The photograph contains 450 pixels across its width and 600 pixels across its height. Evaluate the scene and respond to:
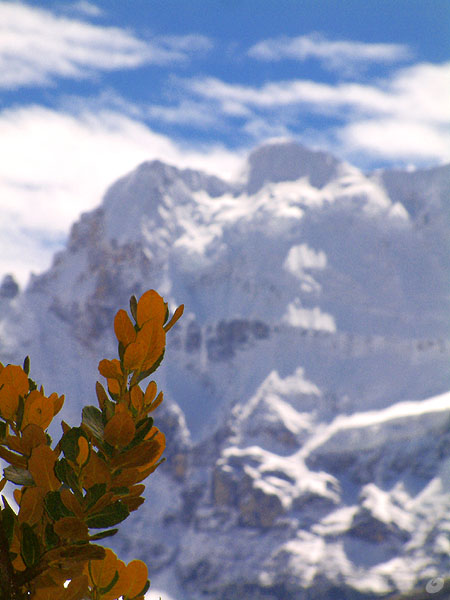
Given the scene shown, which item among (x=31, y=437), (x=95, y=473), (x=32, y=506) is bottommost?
(x=32, y=506)

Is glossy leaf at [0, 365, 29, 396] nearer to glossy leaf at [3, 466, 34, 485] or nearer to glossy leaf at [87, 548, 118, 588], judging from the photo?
glossy leaf at [3, 466, 34, 485]

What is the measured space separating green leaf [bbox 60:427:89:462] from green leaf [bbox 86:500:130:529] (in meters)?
0.21

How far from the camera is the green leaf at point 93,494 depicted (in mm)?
2736

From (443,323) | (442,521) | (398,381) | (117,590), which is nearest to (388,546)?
(442,521)

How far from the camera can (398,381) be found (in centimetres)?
19225

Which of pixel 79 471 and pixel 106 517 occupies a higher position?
pixel 79 471

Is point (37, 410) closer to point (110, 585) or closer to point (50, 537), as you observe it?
point (50, 537)

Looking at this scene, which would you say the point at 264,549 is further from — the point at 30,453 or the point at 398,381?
the point at 30,453

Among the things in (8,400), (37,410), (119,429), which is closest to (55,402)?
(37,410)

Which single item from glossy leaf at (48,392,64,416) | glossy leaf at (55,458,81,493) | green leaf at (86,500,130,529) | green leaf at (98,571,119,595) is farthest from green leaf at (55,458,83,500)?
green leaf at (98,571,119,595)

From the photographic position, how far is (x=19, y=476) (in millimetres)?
2855

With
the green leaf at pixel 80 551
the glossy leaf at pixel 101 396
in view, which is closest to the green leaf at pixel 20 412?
the glossy leaf at pixel 101 396

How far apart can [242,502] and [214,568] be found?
15949mm

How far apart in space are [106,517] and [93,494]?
0.28 feet
